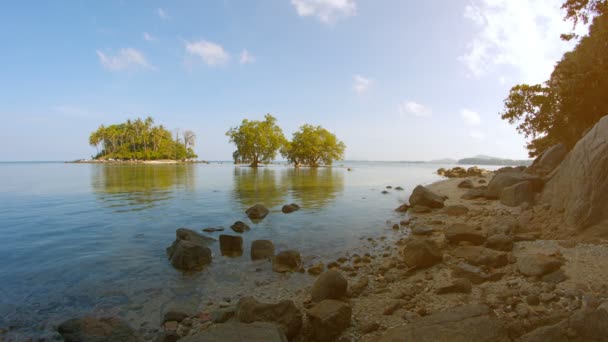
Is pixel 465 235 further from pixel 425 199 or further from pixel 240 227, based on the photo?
pixel 240 227

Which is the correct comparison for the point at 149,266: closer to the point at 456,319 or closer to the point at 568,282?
the point at 456,319

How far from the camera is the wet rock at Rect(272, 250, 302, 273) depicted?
27.5 ft

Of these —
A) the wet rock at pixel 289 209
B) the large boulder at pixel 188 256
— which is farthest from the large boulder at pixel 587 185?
the wet rock at pixel 289 209

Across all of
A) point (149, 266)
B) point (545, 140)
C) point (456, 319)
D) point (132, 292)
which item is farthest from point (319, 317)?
point (545, 140)

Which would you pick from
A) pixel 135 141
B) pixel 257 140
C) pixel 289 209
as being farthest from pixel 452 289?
pixel 135 141

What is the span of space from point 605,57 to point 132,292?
81.3ft

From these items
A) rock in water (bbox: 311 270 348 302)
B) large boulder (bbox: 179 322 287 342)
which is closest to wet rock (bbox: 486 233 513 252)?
rock in water (bbox: 311 270 348 302)

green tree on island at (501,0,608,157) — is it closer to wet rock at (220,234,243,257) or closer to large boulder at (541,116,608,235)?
large boulder at (541,116,608,235)

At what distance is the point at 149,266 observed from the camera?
28.7 feet

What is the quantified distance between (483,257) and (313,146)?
92.3 metres

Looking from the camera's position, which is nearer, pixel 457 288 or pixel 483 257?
pixel 457 288

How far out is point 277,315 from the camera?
5.05 metres

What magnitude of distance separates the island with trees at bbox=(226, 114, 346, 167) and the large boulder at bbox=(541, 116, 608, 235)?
288 feet

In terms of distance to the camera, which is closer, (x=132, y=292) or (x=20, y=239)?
(x=132, y=292)
